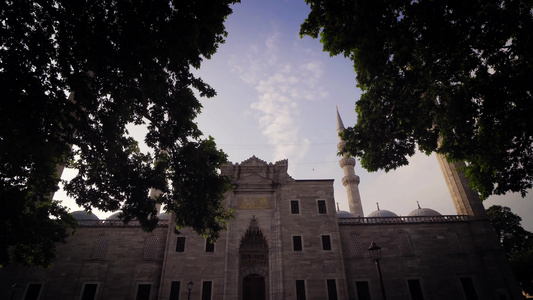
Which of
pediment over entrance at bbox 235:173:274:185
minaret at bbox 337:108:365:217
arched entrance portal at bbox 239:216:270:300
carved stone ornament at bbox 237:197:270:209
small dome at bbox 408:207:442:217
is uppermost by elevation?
minaret at bbox 337:108:365:217

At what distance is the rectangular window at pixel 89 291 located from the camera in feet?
65.9

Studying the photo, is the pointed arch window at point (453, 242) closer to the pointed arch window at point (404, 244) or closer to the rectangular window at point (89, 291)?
the pointed arch window at point (404, 244)

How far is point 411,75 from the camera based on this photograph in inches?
385

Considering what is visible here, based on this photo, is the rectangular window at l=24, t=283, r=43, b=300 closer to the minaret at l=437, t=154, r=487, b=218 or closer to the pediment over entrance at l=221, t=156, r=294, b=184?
the pediment over entrance at l=221, t=156, r=294, b=184

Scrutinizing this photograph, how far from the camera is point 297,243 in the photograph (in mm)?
21656

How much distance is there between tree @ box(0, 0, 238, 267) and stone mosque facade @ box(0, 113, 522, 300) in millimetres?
9209

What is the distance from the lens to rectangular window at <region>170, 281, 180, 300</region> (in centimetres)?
1964

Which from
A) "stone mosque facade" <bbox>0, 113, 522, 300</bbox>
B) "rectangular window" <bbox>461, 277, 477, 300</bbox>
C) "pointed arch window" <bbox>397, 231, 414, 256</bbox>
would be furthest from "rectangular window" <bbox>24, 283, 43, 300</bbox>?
"rectangular window" <bbox>461, 277, 477, 300</bbox>

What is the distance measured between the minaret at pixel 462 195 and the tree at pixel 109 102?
22968mm

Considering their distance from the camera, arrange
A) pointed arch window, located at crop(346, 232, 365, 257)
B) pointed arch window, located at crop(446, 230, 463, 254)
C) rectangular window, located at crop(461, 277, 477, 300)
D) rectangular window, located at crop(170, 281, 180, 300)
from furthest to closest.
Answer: pointed arch window, located at crop(446, 230, 463, 254) < pointed arch window, located at crop(346, 232, 365, 257) < rectangular window, located at crop(461, 277, 477, 300) < rectangular window, located at crop(170, 281, 180, 300)

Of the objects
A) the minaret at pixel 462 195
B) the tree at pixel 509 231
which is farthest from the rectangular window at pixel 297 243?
the tree at pixel 509 231

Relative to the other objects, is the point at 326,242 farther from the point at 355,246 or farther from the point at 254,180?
the point at 254,180

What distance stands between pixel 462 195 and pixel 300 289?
16.8m

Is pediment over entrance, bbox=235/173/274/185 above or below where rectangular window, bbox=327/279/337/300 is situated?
above
